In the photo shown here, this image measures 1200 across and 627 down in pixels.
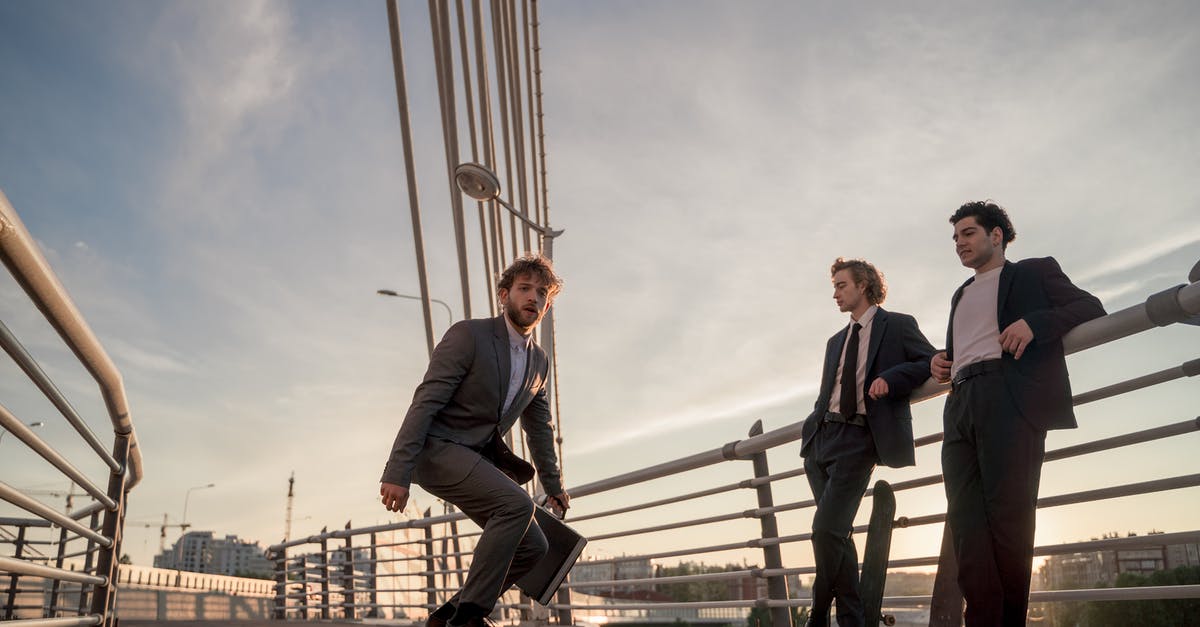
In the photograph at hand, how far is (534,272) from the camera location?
4.00 metres

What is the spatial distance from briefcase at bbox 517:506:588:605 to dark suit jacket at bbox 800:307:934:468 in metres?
1.16

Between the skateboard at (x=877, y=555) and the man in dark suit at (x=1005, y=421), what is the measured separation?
35 centimetres

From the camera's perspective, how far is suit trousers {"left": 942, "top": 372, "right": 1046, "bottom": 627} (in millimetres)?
2795

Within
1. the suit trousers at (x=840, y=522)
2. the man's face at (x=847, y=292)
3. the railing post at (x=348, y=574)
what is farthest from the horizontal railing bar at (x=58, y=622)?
the railing post at (x=348, y=574)

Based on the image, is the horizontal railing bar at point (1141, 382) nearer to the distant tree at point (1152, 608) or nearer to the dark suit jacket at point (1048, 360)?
the dark suit jacket at point (1048, 360)

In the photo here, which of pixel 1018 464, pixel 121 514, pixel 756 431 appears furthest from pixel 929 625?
pixel 121 514

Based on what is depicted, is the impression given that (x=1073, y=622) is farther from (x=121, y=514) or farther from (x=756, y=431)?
(x=121, y=514)

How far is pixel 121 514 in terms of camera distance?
3836 mm

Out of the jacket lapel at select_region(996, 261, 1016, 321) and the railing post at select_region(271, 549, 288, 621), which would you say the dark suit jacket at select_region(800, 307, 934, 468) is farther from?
the railing post at select_region(271, 549, 288, 621)

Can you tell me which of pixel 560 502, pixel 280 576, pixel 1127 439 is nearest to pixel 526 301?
pixel 560 502

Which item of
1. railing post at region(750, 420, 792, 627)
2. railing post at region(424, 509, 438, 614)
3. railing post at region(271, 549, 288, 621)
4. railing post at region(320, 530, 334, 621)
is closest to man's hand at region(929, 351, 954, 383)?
railing post at region(750, 420, 792, 627)

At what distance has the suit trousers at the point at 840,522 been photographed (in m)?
3.47

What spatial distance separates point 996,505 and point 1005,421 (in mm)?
272

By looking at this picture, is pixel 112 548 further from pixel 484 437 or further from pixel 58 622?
pixel 484 437
